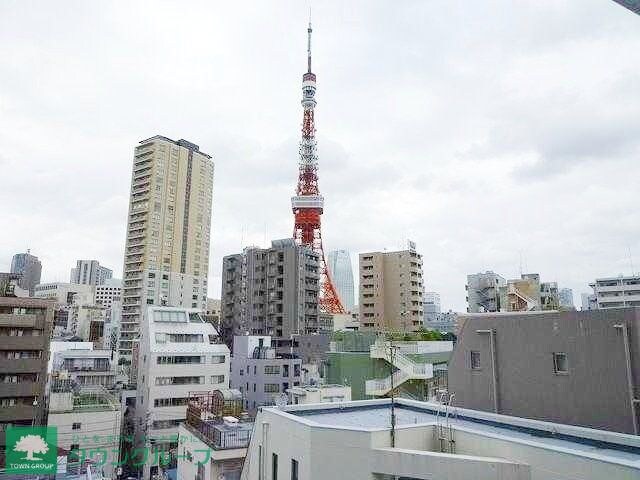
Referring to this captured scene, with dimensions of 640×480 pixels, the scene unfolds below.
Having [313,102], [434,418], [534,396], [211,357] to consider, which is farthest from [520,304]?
[313,102]

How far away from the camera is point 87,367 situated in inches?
1485

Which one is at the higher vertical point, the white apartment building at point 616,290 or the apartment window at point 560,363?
the white apartment building at point 616,290

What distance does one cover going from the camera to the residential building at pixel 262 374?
39750 mm

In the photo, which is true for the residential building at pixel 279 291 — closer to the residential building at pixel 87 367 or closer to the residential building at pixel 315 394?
the residential building at pixel 87 367

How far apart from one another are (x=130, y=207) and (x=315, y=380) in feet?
179

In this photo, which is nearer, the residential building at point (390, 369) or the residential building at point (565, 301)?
the residential building at point (565, 301)

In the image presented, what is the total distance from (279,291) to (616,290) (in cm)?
4608

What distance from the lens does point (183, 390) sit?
34.6 m

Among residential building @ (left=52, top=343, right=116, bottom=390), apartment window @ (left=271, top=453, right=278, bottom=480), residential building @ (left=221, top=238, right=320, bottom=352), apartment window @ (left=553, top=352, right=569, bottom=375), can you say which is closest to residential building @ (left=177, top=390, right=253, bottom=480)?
apartment window @ (left=271, top=453, right=278, bottom=480)

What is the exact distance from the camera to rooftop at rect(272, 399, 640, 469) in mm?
8422

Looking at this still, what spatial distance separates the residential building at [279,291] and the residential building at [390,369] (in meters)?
13.2

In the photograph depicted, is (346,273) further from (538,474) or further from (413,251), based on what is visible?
(538,474)

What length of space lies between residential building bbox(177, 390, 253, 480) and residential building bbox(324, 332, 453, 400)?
49.4 ft

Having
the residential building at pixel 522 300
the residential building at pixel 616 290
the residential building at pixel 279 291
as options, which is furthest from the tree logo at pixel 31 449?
the residential building at pixel 616 290
